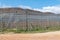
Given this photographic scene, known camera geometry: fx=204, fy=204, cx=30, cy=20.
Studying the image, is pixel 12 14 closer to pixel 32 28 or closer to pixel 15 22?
pixel 15 22

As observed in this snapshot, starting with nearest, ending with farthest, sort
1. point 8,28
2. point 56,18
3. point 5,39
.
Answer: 1. point 5,39
2. point 8,28
3. point 56,18

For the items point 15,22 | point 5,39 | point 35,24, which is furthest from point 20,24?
point 5,39

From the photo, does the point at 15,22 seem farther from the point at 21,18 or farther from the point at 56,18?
the point at 56,18

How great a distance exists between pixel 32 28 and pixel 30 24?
0.73m

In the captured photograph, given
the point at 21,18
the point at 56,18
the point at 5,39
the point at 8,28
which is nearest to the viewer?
the point at 5,39

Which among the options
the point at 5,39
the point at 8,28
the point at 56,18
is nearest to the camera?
the point at 5,39

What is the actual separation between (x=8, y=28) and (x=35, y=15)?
4811mm

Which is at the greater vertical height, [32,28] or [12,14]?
[12,14]

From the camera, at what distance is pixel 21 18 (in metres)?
23.5

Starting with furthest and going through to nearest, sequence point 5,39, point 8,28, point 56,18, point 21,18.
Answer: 1. point 56,18
2. point 21,18
3. point 8,28
4. point 5,39

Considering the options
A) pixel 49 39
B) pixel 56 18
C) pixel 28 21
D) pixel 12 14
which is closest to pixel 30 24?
pixel 28 21

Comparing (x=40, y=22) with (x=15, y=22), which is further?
(x=40, y=22)

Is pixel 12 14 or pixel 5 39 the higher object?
pixel 12 14

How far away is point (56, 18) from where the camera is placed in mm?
27750
